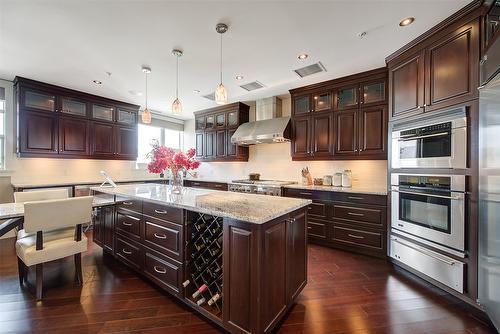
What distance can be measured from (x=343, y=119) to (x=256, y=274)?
9.72 ft

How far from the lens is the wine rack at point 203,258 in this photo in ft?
5.99

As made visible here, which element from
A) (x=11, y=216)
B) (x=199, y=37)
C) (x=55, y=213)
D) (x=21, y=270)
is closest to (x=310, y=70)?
(x=199, y=37)

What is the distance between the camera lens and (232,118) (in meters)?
5.05

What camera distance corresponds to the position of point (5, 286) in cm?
224

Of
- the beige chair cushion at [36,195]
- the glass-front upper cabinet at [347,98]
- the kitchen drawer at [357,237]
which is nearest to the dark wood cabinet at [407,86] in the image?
the glass-front upper cabinet at [347,98]

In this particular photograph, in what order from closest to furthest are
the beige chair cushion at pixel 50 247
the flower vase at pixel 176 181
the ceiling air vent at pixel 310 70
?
the beige chair cushion at pixel 50 247, the flower vase at pixel 176 181, the ceiling air vent at pixel 310 70

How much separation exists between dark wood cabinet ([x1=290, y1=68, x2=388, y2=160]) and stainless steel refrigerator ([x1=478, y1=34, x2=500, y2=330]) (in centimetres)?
131

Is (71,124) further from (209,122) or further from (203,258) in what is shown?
(203,258)

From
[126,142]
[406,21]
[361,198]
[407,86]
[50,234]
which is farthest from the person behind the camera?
[126,142]

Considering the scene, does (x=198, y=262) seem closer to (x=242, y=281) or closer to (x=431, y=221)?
(x=242, y=281)

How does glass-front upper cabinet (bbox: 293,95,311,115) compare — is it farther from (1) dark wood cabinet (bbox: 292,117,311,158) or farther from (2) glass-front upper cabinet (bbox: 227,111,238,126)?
(2) glass-front upper cabinet (bbox: 227,111,238,126)

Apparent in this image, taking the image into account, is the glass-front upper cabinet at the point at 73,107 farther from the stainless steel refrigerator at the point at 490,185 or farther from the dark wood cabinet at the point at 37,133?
the stainless steel refrigerator at the point at 490,185

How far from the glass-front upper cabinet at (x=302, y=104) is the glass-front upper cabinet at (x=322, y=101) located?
128 mm

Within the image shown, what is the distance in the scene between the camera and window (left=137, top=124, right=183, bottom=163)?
5613 millimetres
